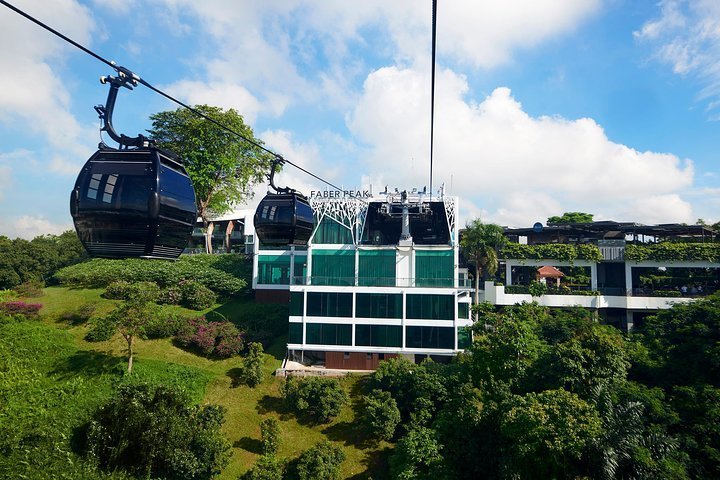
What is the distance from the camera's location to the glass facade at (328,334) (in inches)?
999

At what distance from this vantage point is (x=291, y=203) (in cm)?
1070

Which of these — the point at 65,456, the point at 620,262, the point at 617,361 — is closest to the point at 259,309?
the point at 65,456

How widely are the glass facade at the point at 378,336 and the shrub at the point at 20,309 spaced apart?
70.7ft

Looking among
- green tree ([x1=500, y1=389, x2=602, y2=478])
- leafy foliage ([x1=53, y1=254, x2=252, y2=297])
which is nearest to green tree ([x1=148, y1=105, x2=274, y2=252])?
leafy foliage ([x1=53, y1=254, x2=252, y2=297])

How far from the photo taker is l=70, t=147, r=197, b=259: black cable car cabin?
254 inches

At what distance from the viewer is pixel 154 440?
15.6 m

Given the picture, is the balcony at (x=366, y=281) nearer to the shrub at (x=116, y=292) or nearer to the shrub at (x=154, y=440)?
the shrub at (x=154, y=440)

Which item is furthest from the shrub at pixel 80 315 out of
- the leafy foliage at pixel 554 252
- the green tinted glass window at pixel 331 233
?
the leafy foliage at pixel 554 252

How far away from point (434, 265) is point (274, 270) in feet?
46.1

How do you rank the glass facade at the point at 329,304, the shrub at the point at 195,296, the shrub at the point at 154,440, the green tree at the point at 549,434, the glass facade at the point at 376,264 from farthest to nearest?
the shrub at the point at 195,296 < the glass facade at the point at 376,264 < the glass facade at the point at 329,304 < the shrub at the point at 154,440 < the green tree at the point at 549,434

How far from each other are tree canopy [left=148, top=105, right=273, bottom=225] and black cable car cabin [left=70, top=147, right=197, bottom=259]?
25931 millimetres

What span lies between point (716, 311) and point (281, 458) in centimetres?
1905

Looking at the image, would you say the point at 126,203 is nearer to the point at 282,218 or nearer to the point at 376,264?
the point at 282,218

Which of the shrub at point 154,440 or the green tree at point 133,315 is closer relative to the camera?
the shrub at point 154,440
